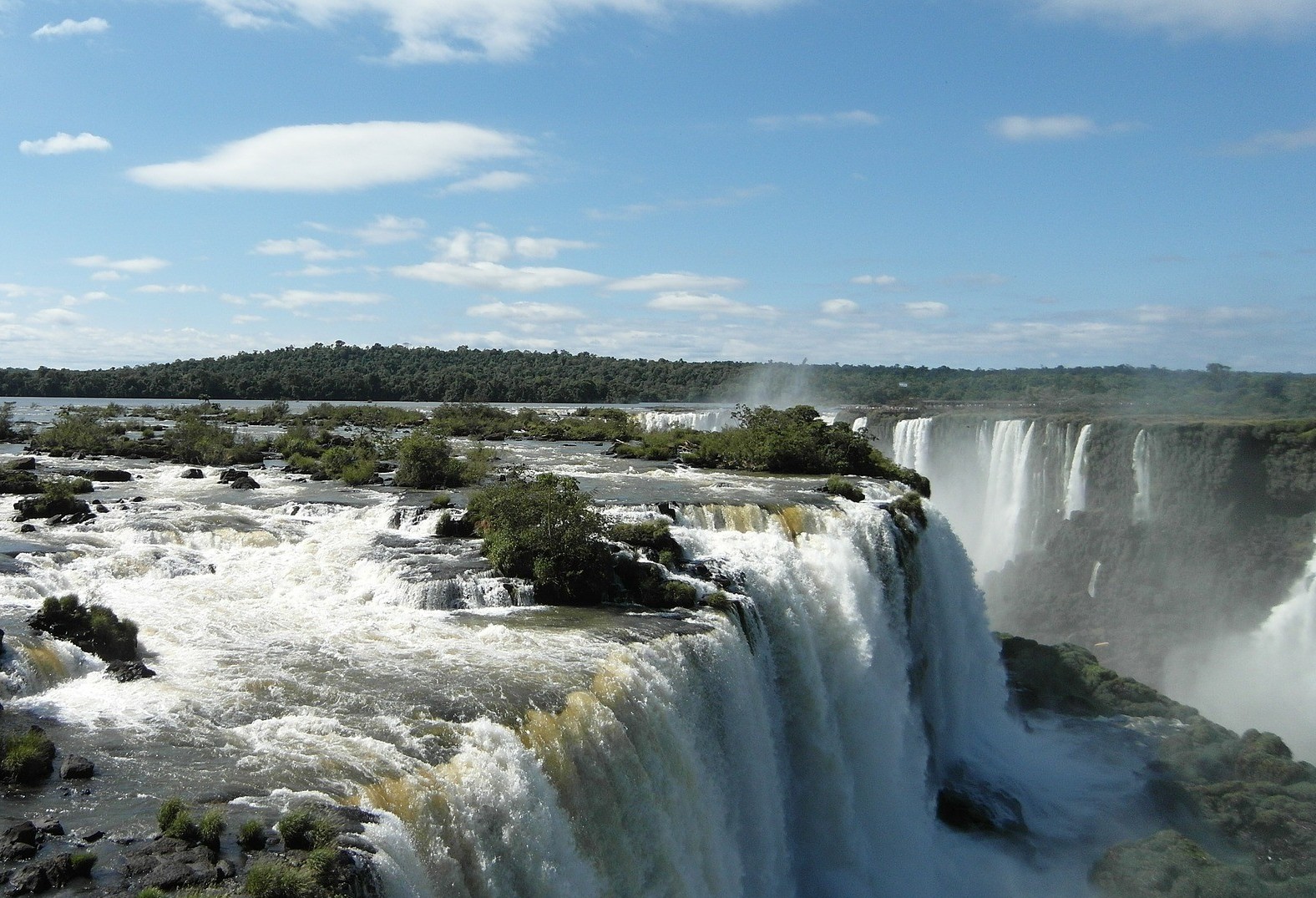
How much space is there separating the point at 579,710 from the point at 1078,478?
3220 centimetres

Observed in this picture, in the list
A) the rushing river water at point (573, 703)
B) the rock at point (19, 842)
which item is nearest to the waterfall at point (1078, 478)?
the rushing river water at point (573, 703)

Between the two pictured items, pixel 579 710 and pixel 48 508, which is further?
pixel 48 508

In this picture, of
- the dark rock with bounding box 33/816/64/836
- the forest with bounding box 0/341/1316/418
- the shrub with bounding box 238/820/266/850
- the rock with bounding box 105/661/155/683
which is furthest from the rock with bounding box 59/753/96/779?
the forest with bounding box 0/341/1316/418

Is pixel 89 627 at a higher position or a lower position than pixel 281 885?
higher

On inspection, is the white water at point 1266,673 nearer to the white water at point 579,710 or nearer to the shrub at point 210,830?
the white water at point 579,710

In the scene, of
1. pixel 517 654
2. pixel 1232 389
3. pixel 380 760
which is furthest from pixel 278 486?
pixel 1232 389

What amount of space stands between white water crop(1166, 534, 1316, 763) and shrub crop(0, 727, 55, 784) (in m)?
29.6

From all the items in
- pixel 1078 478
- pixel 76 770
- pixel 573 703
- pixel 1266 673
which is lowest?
pixel 1266 673

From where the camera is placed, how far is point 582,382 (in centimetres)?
8719

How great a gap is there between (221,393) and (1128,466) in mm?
73779

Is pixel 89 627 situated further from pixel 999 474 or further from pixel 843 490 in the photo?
pixel 999 474

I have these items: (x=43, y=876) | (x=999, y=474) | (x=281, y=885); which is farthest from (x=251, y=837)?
(x=999, y=474)

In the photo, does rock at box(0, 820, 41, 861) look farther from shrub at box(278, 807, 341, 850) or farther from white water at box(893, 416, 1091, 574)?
white water at box(893, 416, 1091, 574)

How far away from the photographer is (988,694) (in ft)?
81.2
